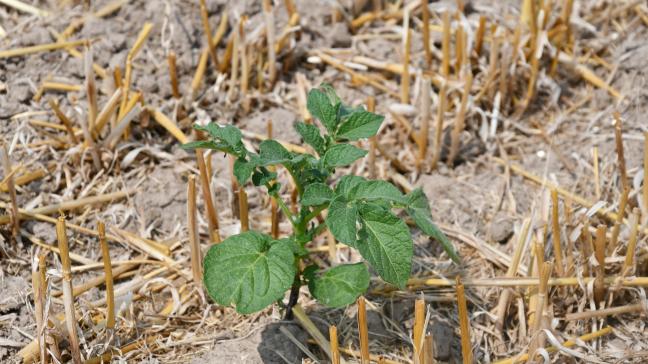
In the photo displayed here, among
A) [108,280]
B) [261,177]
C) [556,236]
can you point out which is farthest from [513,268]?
[108,280]

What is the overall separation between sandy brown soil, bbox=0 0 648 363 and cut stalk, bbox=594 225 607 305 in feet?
0.13

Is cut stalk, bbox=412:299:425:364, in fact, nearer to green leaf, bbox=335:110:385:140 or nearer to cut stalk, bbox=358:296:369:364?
cut stalk, bbox=358:296:369:364

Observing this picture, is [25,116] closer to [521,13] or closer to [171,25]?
[171,25]

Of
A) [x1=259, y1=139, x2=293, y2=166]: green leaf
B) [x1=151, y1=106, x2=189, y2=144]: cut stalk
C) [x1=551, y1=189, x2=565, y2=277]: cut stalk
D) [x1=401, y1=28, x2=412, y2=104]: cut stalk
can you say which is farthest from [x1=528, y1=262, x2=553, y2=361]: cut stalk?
[x1=151, y1=106, x2=189, y2=144]: cut stalk

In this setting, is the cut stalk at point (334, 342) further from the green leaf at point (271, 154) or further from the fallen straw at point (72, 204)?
the fallen straw at point (72, 204)

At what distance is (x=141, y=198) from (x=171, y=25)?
0.70 m

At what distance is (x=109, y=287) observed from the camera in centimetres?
200

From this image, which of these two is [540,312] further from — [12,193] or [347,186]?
[12,193]

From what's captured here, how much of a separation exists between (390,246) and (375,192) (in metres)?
0.12

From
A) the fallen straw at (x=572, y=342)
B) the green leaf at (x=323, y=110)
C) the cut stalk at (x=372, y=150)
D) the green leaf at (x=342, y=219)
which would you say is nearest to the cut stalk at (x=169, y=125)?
the cut stalk at (x=372, y=150)

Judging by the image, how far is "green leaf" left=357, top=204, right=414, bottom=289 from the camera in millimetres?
1816

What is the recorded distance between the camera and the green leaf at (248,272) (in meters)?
1.81

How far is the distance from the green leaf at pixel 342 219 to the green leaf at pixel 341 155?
9cm

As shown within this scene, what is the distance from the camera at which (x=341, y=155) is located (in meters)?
1.90
